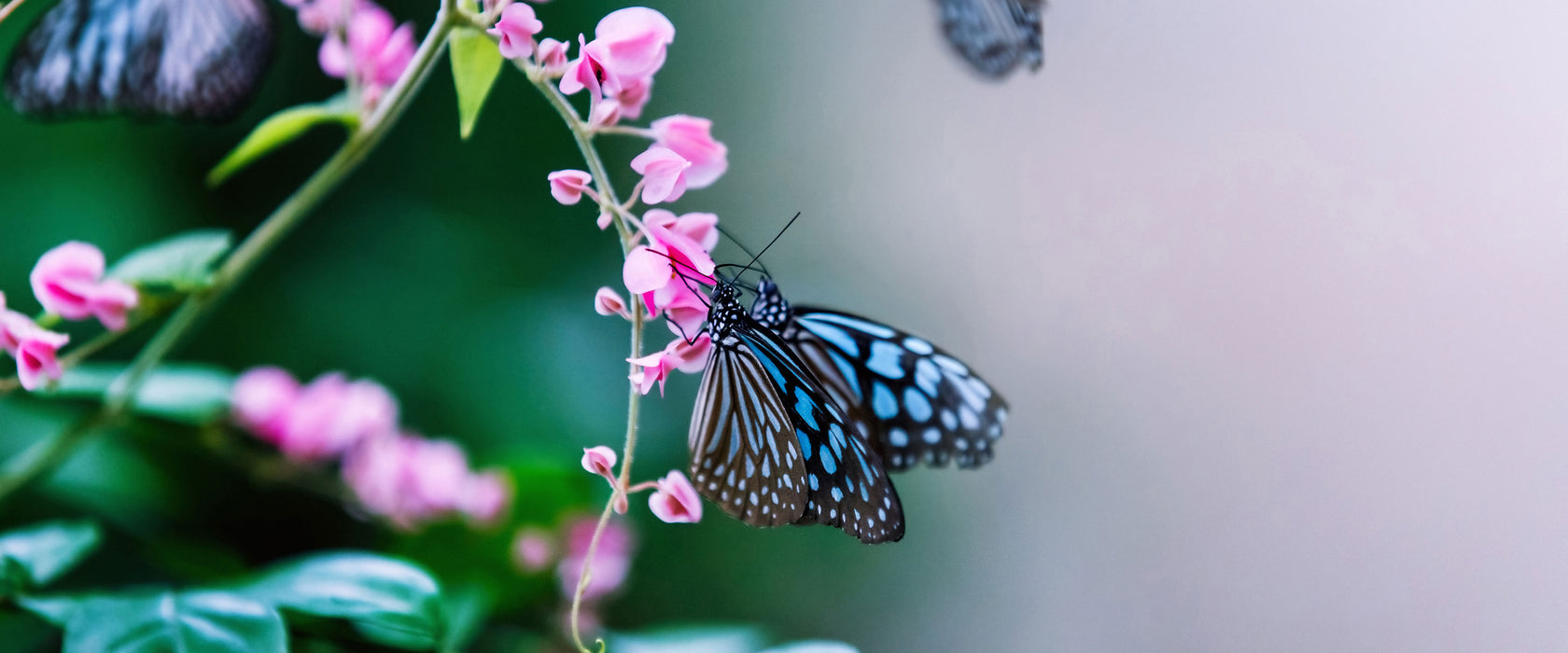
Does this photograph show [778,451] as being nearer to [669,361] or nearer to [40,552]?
[669,361]

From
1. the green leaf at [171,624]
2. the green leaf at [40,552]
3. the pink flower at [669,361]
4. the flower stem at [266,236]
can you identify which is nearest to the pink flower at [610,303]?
the pink flower at [669,361]

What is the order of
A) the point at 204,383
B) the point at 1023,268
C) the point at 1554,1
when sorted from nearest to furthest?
the point at 1554,1
the point at 204,383
the point at 1023,268

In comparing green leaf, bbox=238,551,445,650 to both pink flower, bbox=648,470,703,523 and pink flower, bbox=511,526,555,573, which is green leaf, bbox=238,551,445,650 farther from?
pink flower, bbox=511,526,555,573

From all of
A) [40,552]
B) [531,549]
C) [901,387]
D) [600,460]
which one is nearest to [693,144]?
[600,460]

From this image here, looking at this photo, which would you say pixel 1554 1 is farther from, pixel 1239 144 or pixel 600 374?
pixel 600 374

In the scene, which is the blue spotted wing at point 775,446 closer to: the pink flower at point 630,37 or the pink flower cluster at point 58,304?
the pink flower at point 630,37

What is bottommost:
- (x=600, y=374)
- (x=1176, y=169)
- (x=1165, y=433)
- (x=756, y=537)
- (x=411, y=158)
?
(x=756, y=537)

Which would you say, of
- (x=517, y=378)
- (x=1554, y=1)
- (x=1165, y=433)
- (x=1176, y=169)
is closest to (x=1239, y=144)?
(x=1176, y=169)
